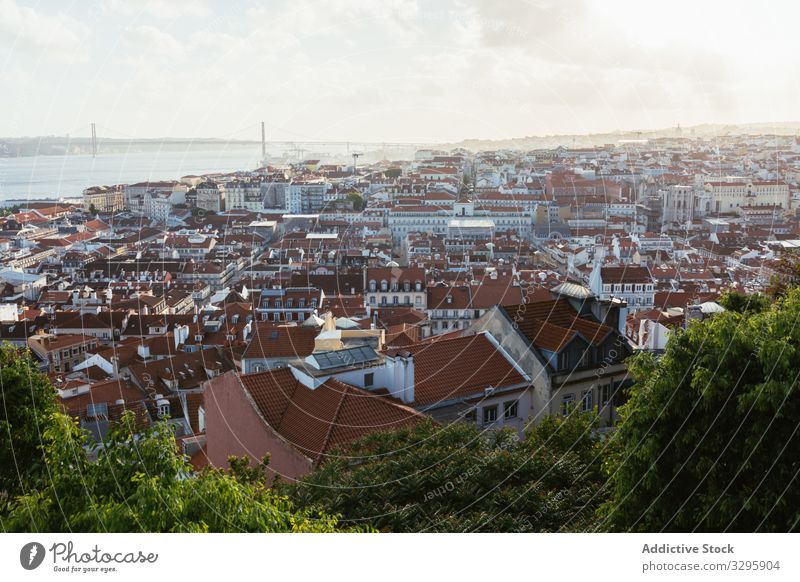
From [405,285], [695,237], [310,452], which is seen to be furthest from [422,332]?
[695,237]

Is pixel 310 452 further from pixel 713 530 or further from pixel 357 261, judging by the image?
pixel 357 261

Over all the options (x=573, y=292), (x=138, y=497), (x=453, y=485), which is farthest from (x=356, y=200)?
(x=138, y=497)

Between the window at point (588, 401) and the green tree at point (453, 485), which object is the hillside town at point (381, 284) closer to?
the window at point (588, 401)

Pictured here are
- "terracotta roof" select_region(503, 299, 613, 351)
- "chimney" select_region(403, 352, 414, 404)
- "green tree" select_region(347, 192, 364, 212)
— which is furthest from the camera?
"green tree" select_region(347, 192, 364, 212)

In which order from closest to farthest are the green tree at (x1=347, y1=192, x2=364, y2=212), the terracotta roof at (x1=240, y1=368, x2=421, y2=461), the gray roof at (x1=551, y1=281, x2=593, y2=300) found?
the terracotta roof at (x1=240, y1=368, x2=421, y2=461), the gray roof at (x1=551, y1=281, x2=593, y2=300), the green tree at (x1=347, y1=192, x2=364, y2=212)

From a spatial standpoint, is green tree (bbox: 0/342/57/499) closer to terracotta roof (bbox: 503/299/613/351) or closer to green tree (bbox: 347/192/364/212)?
terracotta roof (bbox: 503/299/613/351)

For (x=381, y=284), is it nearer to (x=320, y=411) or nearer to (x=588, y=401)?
(x=588, y=401)

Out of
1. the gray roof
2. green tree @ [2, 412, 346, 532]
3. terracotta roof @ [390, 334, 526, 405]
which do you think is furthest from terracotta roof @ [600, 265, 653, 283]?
green tree @ [2, 412, 346, 532]
